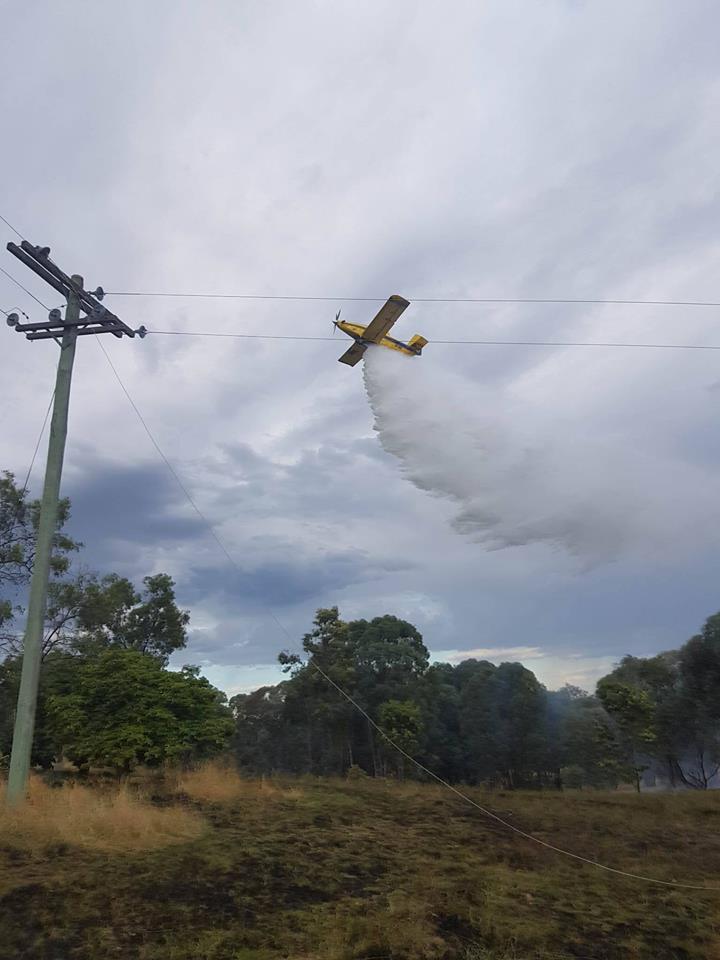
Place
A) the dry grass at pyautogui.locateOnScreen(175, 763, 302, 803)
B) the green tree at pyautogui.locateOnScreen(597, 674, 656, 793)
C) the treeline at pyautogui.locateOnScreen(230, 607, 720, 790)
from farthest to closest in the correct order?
the treeline at pyautogui.locateOnScreen(230, 607, 720, 790) < the green tree at pyautogui.locateOnScreen(597, 674, 656, 793) < the dry grass at pyautogui.locateOnScreen(175, 763, 302, 803)

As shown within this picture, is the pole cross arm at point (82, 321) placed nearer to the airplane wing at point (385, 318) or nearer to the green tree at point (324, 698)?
the airplane wing at point (385, 318)

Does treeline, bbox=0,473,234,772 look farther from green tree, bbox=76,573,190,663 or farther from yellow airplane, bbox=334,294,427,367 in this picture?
yellow airplane, bbox=334,294,427,367

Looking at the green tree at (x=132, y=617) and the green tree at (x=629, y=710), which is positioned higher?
the green tree at (x=132, y=617)

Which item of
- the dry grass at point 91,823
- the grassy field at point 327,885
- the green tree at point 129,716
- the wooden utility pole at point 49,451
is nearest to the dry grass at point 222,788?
the grassy field at point 327,885

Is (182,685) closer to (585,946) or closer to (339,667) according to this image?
(585,946)

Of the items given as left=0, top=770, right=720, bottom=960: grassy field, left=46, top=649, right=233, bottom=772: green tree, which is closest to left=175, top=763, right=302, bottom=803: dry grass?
left=0, top=770, right=720, bottom=960: grassy field

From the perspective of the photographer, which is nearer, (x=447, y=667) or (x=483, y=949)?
(x=483, y=949)

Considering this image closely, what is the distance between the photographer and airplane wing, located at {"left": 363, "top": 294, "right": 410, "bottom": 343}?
71.7ft

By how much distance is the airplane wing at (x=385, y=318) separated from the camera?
2186 centimetres

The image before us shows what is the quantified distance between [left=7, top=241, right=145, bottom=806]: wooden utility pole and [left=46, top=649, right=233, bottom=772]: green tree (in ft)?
17.8

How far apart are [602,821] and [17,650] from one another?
939 inches

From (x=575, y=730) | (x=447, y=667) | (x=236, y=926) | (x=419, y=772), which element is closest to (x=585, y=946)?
(x=236, y=926)

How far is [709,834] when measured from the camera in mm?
16703

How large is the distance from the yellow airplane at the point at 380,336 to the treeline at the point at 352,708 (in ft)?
41.4
